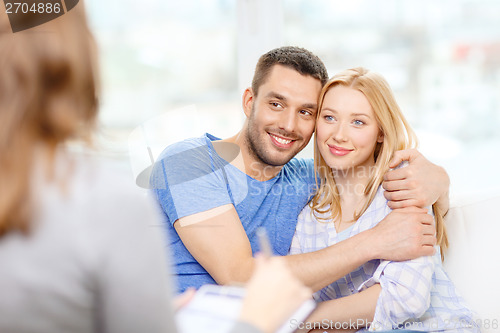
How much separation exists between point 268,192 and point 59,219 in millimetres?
1031

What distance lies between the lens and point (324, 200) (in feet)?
5.16

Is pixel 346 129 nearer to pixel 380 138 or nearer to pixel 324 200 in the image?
pixel 380 138

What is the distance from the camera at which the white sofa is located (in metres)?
1.40

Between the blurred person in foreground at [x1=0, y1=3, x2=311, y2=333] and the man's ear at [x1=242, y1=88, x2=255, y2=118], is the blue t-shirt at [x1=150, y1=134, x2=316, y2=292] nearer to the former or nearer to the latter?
the man's ear at [x1=242, y1=88, x2=255, y2=118]

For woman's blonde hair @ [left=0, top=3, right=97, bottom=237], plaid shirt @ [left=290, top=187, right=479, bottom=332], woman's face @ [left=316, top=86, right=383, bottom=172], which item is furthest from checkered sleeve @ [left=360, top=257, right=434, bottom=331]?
woman's blonde hair @ [left=0, top=3, right=97, bottom=237]

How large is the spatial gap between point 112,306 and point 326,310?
0.88 m

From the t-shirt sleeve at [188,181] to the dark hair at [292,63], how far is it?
33cm

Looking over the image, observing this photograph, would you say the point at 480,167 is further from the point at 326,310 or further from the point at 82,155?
the point at 82,155

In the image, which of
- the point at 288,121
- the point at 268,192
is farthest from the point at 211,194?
the point at 288,121

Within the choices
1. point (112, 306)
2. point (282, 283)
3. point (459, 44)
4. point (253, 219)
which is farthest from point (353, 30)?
point (112, 306)

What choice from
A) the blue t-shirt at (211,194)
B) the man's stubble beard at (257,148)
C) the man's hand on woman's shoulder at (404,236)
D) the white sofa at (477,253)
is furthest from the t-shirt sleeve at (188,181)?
the white sofa at (477,253)

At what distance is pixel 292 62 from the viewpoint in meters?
1.60

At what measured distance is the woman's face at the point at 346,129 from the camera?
4.77 feet

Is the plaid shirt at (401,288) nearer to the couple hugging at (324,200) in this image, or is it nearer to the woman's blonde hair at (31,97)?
the couple hugging at (324,200)
